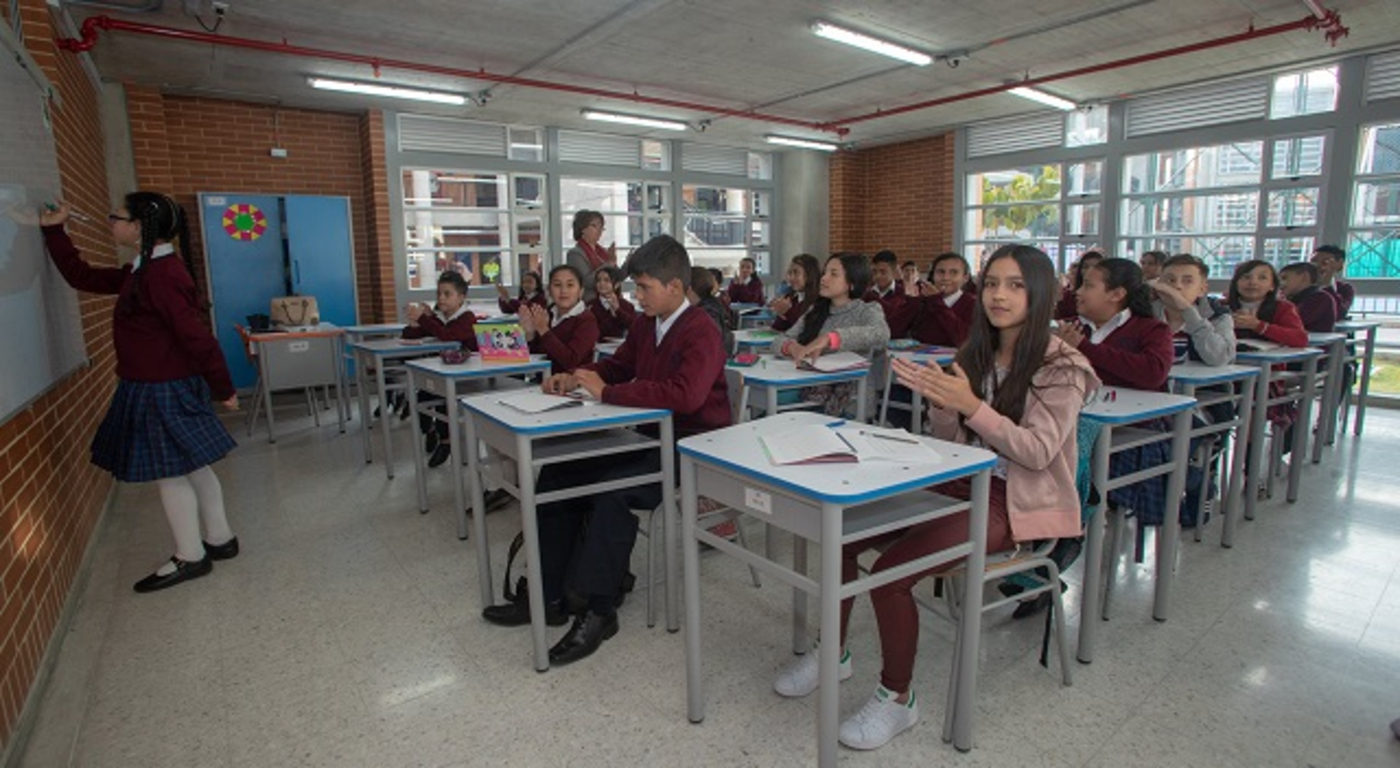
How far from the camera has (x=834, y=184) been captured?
10406 mm

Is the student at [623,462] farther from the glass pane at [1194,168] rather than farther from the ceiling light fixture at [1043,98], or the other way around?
the glass pane at [1194,168]

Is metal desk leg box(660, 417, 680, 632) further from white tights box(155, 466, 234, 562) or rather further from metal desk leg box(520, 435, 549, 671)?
white tights box(155, 466, 234, 562)

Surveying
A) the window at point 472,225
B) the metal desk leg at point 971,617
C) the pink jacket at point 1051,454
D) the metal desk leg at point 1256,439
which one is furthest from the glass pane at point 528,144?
the metal desk leg at point 971,617

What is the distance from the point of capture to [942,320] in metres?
4.36

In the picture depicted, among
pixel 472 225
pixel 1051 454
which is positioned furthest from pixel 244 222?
pixel 1051 454

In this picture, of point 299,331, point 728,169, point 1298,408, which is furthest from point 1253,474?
point 728,169

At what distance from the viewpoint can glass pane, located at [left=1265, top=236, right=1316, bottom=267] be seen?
6.77m

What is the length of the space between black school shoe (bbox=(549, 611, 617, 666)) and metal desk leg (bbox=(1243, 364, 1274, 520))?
2.84 meters

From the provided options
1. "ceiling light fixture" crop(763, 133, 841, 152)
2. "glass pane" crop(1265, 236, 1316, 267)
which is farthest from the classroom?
"ceiling light fixture" crop(763, 133, 841, 152)

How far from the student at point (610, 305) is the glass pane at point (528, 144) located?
4255 mm

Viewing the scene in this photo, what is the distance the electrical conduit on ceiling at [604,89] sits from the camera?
4.72m

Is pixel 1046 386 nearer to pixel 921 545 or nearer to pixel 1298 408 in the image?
pixel 921 545

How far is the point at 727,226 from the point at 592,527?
8.54 meters

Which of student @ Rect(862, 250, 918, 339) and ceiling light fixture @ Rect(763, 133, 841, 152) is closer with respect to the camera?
student @ Rect(862, 250, 918, 339)
